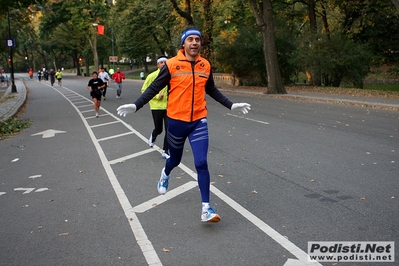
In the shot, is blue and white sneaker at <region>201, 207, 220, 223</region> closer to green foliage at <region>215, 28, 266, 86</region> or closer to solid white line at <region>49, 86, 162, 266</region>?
solid white line at <region>49, 86, 162, 266</region>

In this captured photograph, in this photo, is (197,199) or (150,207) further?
(197,199)

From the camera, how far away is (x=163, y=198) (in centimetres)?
649

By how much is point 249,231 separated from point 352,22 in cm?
3418

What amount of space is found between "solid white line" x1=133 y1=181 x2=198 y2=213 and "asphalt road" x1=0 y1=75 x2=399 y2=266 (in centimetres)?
2

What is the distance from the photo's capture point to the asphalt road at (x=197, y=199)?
4.67 m

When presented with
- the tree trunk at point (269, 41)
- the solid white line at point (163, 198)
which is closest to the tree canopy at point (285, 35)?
the tree trunk at point (269, 41)

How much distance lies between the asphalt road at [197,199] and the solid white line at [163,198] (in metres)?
0.02

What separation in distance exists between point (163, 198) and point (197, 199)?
49 centimetres

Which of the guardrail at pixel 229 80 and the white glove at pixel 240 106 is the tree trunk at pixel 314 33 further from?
the white glove at pixel 240 106

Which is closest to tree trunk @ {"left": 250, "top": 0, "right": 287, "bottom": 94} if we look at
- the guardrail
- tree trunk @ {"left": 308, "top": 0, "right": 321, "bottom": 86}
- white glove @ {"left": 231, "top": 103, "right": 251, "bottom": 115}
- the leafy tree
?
tree trunk @ {"left": 308, "top": 0, "right": 321, "bottom": 86}

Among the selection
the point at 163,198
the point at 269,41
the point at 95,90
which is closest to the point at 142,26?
the point at 269,41

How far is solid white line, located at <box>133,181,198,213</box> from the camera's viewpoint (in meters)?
6.07

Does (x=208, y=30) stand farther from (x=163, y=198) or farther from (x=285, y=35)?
(x=163, y=198)

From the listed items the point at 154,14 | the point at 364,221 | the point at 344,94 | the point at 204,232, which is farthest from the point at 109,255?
the point at 154,14
